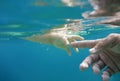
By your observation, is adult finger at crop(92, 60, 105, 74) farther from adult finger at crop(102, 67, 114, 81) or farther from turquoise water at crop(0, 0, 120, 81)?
turquoise water at crop(0, 0, 120, 81)

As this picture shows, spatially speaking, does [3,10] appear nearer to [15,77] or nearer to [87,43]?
[87,43]

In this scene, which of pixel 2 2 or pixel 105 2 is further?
pixel 2 2

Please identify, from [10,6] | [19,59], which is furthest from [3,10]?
[19,59]

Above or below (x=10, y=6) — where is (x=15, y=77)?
below

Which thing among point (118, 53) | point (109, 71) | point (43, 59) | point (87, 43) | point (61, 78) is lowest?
point (43, 59)

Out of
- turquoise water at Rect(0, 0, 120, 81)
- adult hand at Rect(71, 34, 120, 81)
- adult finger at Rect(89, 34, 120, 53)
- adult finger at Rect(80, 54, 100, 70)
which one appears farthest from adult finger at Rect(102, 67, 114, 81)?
turquoise water at Rect(0, 0, 120, 81)

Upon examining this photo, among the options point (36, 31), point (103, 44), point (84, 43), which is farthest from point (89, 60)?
point (36, 31)

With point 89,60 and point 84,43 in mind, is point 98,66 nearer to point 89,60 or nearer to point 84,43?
point 89,60
